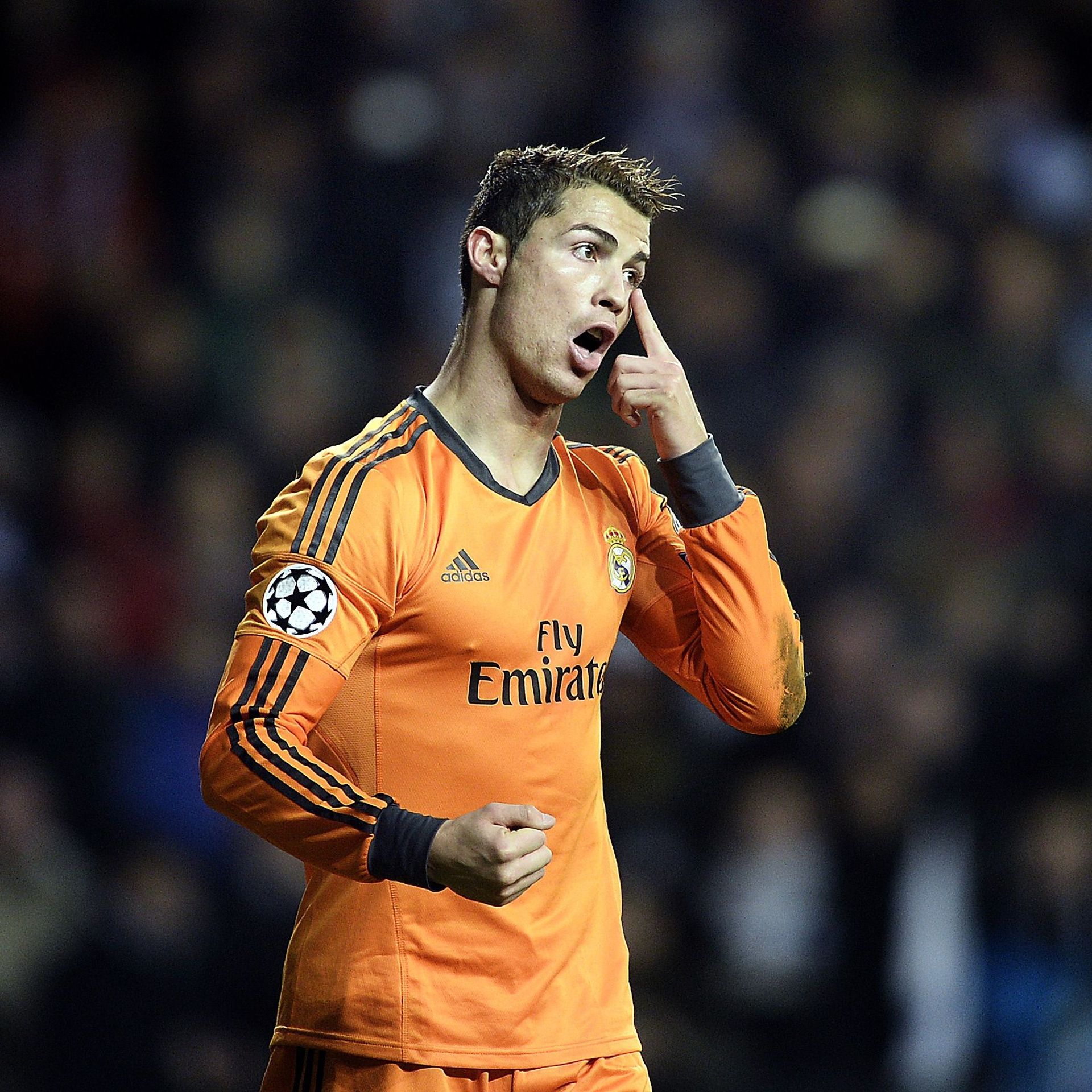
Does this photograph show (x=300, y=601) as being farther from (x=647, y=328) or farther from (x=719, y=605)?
A: (x=647, y=328)

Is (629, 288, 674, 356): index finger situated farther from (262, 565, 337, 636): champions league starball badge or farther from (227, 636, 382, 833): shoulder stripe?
(227, 636, 382, 833): shoulder stripe

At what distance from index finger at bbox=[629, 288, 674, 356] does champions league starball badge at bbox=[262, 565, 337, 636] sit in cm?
78

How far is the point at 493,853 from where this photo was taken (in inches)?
78.9

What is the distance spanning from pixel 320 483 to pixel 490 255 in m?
0.59

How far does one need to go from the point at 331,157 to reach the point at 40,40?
1470 millimetres

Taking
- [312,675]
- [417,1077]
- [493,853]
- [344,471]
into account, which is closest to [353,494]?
[344,471]

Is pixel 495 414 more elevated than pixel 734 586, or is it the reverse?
pixel 495 414

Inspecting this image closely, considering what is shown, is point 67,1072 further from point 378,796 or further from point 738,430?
point 738,430

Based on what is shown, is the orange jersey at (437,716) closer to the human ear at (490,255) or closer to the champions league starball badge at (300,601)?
the champions league starball badge at (300,601)

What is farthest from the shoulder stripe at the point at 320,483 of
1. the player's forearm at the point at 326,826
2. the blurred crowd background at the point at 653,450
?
the blurred crowd background at the point at 653,450

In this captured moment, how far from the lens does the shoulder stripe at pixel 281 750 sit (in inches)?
84.7

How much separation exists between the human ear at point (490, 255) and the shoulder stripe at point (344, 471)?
11.7 inches

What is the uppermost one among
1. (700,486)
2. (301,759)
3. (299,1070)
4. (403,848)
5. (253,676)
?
(700,486)

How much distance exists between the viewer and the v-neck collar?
2.59 metres
